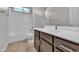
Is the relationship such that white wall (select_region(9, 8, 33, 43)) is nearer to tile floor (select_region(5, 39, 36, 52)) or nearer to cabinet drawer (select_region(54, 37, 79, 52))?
tile floor (select_region(5, 39, 36, 52))

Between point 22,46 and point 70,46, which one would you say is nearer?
point 70,46

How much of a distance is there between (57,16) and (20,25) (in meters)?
0.37

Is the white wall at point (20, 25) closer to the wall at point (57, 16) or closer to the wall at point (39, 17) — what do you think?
the wall at point (39, 17)

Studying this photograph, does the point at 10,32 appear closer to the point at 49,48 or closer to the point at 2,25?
the point at 2,25

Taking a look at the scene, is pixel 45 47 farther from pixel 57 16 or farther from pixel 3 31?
pixel 3 31

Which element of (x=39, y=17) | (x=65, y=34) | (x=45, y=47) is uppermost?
(x=39, y=17)

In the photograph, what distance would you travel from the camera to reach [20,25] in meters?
1.10

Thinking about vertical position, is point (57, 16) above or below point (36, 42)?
above

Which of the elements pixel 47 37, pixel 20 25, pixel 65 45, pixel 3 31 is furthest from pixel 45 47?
pixel 3 31

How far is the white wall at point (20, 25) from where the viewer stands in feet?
3.56

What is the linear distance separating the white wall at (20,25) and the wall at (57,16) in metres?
0.18
